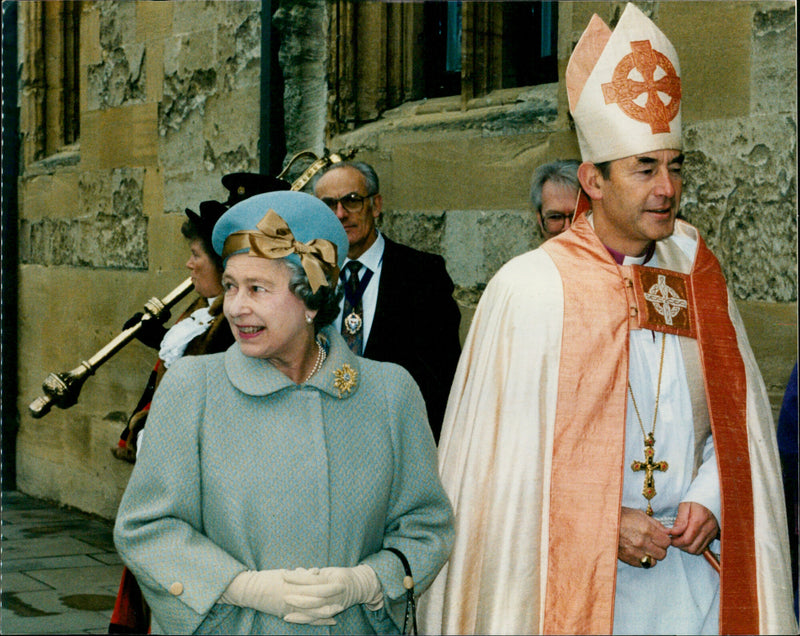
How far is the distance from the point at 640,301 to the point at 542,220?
1.38 meters

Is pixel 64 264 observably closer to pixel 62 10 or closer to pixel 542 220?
pixel 62 10

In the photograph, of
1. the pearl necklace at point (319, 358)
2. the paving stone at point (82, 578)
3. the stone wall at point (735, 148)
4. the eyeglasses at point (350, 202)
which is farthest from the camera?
the paving stone at point (82, 578)

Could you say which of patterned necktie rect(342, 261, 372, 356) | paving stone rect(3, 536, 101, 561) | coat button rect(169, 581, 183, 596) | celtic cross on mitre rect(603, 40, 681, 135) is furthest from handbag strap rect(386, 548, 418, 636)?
paving stone rect(3, 536, 101, 561)

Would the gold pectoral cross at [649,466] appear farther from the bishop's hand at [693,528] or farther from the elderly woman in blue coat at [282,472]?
the elderly woman in blue coat at [282,472]

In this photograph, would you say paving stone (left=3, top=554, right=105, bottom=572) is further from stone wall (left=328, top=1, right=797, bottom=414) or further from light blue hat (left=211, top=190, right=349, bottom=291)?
light blue hat (left=211, top=190, right=349, bottom=291)

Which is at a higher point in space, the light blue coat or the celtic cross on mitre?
the celtic cross on mitre

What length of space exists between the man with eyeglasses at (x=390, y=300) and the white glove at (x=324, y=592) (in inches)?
72.2

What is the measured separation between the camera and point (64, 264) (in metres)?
10.3

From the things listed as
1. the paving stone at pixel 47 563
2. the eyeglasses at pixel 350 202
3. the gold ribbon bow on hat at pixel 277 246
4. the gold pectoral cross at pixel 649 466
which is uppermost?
the eyeglasses at pixel 350 202

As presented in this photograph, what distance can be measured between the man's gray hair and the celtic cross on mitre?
115 cm

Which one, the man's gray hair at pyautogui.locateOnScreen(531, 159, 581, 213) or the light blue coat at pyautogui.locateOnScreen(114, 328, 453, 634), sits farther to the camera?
the man's gray hair at pyautogui.locateOnScreen(531, 159, 581, 213)

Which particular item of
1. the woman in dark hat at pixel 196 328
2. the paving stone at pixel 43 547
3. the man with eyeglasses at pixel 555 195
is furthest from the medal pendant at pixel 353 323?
the paving stone at pixel 43 547

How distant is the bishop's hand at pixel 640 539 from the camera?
3480 mm

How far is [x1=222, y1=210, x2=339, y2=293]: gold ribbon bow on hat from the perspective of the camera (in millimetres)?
3131
